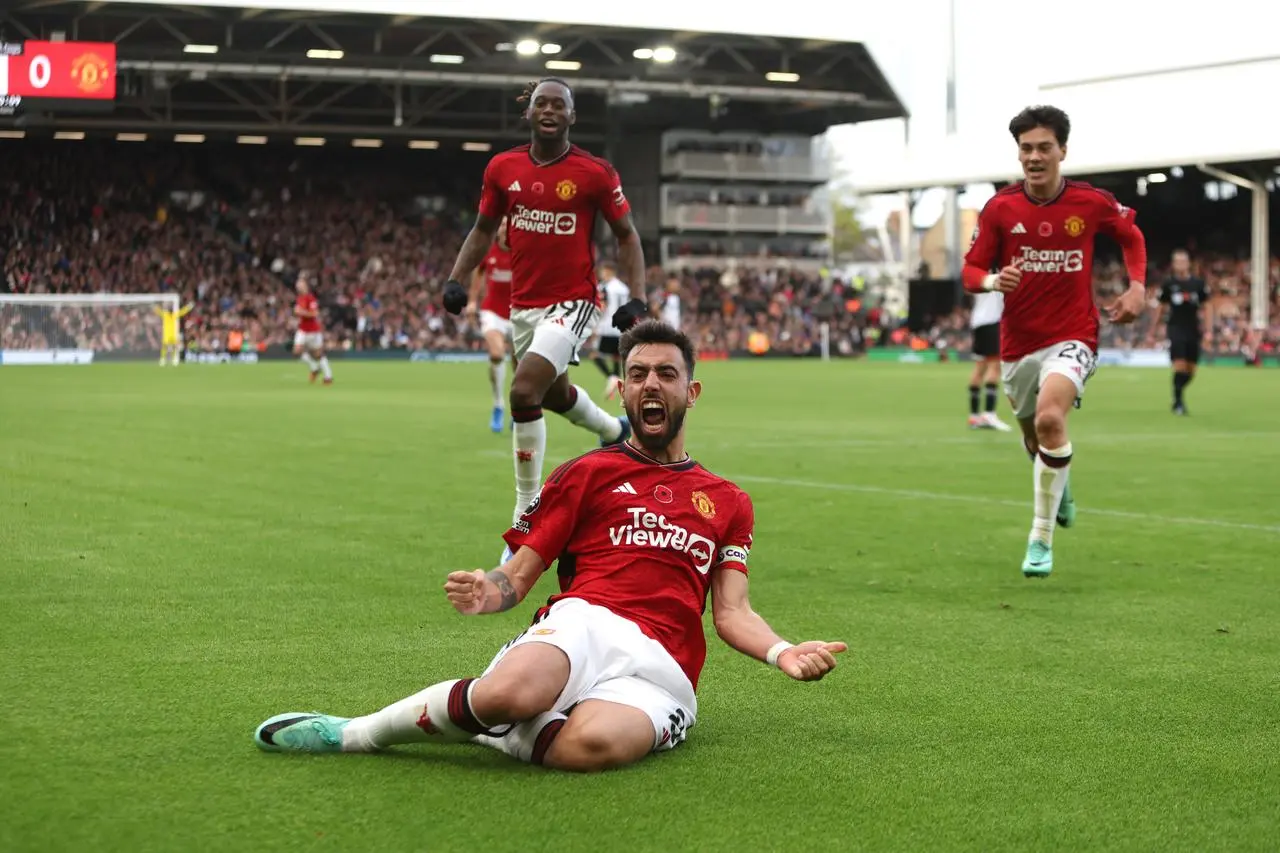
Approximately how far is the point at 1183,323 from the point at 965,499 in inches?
506

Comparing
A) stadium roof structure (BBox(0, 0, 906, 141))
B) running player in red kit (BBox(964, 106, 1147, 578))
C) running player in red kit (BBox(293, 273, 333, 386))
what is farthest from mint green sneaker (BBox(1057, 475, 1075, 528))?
stadium roof structure (BBox(0, 0, 906, 141))

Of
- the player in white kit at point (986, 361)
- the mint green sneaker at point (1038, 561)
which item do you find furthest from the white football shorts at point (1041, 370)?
the player in white kit at point (986, 361)

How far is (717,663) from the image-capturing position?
6246 mm

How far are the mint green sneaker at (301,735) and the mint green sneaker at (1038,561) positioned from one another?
179 inches

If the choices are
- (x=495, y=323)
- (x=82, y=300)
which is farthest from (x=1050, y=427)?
(x=82, y=300)

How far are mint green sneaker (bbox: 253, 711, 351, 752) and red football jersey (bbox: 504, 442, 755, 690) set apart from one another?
0.72 m

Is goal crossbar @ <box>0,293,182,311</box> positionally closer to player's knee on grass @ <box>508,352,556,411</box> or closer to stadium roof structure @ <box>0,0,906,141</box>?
stadium roof structure @ <box>0,0,906,141</box>

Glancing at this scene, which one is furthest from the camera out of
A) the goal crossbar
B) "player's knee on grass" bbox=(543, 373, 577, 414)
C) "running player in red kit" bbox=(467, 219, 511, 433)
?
the goal crossbar

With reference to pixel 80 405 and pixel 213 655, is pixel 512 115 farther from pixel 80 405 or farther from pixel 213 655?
A: pixel 213 655

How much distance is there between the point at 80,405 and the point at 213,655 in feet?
58.8

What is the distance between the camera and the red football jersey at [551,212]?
32.3ft

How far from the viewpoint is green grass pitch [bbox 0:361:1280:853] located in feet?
13.6

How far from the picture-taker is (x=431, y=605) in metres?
7.36

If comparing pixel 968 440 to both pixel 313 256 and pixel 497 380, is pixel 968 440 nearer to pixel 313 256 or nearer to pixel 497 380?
pixel 497 380
